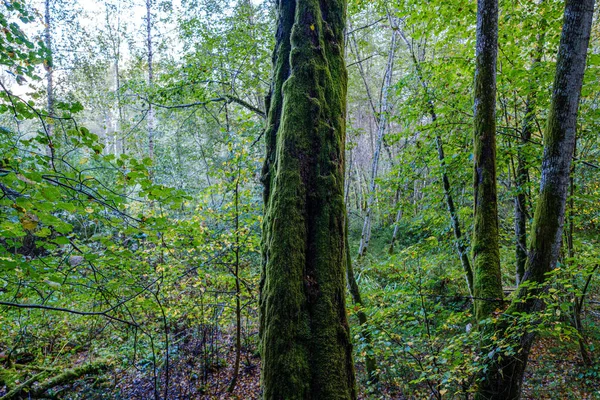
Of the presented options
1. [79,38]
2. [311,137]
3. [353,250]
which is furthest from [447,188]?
[79,38]

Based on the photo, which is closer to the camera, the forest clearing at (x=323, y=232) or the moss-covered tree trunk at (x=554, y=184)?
the forest clearing at (x=323, y=232)

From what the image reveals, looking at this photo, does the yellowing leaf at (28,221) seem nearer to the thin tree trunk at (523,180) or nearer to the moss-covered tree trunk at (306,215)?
the moss-covered tree trunk at (306,215)

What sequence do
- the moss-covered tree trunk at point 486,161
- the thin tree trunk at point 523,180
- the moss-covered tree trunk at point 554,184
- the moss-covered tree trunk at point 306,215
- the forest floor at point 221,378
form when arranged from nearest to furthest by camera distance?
1. the moss-covered tree trunk at point 306,215
2. the moss-covered tree trunk at point 554,184
3. the moss-covered tree trunk at point 486,161
4. the thin tree trunk at point 523,180
5. the forest floor at point 221,378

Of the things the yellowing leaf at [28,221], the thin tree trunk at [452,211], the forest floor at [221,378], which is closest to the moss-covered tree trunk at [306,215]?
the yellowing leaf at [28,221]

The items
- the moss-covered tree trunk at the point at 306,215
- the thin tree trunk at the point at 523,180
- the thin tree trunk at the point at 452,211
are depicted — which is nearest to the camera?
the moss-covered tree trunk at the point at 306,215

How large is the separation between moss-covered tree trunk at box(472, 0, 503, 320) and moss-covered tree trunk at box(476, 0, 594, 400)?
39cm

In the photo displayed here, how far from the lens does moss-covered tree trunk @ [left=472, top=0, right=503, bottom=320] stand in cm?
347

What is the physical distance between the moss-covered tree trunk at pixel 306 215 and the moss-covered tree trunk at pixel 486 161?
6.50 feet

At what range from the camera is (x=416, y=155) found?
563 cm

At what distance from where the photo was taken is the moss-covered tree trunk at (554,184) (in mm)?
Answer: 2812

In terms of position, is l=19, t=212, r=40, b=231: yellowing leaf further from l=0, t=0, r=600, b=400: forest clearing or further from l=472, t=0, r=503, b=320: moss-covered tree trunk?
A: l=472, t=0, r=503, b=320: moss-covered tree trunk

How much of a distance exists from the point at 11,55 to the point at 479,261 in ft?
17.8

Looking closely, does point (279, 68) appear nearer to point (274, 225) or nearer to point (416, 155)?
point (274, 225)

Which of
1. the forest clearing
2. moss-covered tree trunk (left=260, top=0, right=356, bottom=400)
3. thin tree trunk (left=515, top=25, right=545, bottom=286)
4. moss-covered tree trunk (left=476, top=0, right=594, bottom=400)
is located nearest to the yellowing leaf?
the forest clearing
